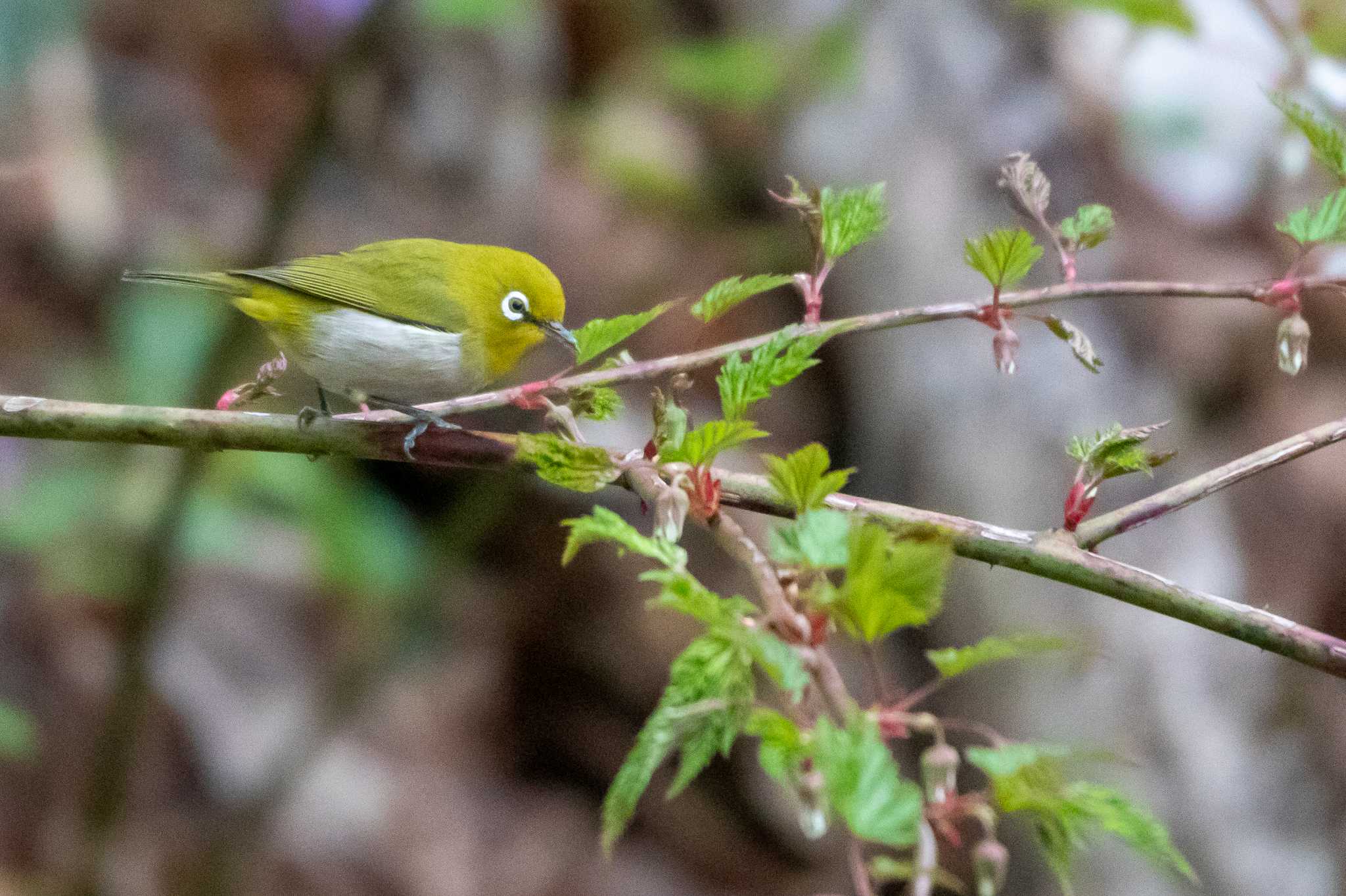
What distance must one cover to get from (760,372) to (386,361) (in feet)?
4.39

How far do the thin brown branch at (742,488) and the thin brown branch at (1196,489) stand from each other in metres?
0.04

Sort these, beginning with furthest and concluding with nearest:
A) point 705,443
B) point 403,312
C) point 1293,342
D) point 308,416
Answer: point 403,312 → point 308,416 → point 1293,342 → point 705,443

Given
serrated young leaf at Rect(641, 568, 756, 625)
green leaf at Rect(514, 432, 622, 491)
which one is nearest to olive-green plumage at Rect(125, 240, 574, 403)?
green leaf at Rect(514, 432, 622, 491)

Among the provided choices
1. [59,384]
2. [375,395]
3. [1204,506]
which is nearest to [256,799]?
[59,384]

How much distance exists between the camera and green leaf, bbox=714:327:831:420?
130cm

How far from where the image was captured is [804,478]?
3.88 feet

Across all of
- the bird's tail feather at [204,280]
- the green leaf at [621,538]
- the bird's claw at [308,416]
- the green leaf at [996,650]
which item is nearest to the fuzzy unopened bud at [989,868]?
the green leaf at [996,650]

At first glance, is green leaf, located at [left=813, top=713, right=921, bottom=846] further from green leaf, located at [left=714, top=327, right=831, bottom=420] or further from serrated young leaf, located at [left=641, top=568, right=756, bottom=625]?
green leaf, located at [left=714, top=327, right=831, bottom=420]

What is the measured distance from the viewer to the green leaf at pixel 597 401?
1582 millimetres

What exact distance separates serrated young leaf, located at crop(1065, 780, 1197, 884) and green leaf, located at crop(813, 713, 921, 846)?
21 cm

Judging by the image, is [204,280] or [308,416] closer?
[308,416]

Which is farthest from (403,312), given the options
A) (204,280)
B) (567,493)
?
(567,493)

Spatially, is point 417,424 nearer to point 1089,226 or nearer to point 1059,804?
point 1089,226

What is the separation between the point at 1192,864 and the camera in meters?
4.13
